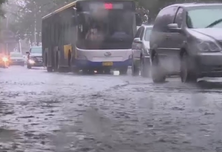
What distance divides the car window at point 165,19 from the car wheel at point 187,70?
1.40 m

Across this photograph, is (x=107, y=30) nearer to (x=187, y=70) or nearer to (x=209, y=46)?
(x=187, y=70)

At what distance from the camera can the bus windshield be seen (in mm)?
24312

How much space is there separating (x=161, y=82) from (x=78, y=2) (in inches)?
407

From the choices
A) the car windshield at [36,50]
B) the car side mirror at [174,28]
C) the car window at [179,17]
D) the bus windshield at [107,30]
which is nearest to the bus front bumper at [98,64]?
the bus windshield at [107,30]

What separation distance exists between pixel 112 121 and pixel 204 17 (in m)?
6.45

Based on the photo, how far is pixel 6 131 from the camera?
675 cm

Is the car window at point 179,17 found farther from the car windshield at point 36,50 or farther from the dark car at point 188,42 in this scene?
the car windshield at point 36,50

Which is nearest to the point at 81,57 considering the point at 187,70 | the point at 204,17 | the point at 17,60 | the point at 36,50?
the point at 204,17

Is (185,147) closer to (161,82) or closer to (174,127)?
(174,127)

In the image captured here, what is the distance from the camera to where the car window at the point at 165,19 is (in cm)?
1455

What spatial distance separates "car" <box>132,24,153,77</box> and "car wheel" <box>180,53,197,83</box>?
5461mm

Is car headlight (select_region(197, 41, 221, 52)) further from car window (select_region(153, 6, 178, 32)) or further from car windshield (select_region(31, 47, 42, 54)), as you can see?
car windshield (select_region(31, 47, 42, 54))

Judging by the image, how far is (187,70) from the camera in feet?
42.9

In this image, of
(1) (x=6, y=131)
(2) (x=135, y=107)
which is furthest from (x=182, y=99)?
(1) (x=6, y=131)
